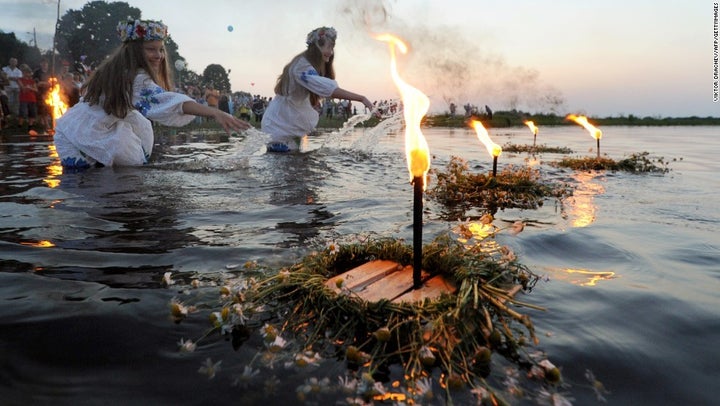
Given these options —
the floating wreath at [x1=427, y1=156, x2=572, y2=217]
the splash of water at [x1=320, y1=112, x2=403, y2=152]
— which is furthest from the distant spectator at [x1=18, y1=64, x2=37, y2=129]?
the floating wreath at [x1=427, y1=156, x2=572, y2=217]

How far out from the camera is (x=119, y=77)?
21.1ft

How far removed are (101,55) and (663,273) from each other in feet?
277

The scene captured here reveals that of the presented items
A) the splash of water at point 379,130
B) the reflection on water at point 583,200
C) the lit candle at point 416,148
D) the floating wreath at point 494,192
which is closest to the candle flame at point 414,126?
Answer: the lit candle at point 416,148

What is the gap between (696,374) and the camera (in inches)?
80.1

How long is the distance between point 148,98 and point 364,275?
16.2 feet

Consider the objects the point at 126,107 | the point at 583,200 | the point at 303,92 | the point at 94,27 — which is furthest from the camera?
the point at 94,27

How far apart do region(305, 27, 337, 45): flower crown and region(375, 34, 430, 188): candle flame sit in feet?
23.3

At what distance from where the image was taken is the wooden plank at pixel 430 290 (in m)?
2.38

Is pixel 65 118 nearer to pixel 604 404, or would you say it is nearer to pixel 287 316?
pixel 287 316

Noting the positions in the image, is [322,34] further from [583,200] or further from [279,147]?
[583,200]

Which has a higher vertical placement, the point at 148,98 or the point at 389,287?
the point at 148,98

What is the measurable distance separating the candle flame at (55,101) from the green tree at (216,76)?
74382 millimetres

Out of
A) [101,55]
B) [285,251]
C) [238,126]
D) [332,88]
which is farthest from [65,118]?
[101,55]

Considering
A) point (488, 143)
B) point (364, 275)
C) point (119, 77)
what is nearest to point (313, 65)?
point (119, 77)
